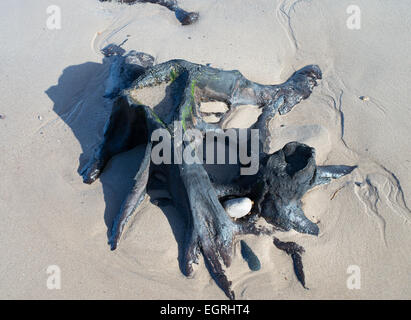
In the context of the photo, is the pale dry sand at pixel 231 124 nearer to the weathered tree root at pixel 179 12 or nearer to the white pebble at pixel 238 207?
the weathered tree root at pixel 179 12

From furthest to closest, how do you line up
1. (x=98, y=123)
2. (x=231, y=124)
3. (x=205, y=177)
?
(x=98, y=123) → (x=231, y=124) → (x=205, y=177)

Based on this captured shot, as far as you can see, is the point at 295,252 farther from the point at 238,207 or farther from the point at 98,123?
the point at 98,123

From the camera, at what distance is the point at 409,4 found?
6.05 metres

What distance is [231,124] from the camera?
4.46 metres

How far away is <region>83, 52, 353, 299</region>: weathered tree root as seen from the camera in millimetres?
3281

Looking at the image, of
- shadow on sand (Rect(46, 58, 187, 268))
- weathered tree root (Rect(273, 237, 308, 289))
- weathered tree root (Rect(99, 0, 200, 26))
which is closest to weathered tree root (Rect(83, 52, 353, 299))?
weathered tree root (Rect(273, 237, 308, 289))

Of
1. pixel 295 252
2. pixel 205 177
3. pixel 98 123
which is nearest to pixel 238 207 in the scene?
pixel 205 177

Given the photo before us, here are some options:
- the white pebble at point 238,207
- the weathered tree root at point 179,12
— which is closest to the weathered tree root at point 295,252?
the white pebble at point 238,207

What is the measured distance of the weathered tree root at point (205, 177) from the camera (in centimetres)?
328

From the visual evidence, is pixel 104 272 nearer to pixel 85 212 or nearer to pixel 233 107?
pixel 85 212

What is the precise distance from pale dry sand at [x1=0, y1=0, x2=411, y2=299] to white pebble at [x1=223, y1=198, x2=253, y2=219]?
28cm

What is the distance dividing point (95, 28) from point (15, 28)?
4.30ft

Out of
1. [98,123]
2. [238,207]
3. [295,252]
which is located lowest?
[295,252]

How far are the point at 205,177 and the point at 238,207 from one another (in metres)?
0.42
